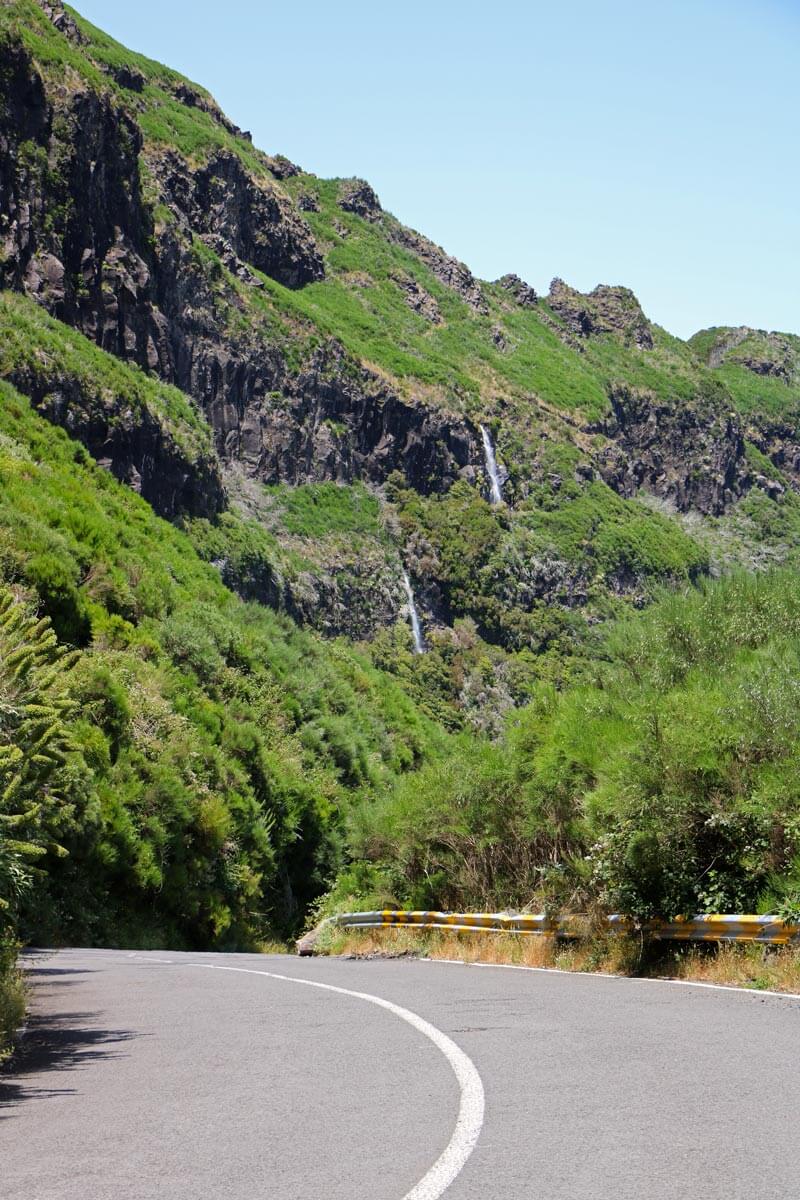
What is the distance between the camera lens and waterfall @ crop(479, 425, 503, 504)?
164250mm

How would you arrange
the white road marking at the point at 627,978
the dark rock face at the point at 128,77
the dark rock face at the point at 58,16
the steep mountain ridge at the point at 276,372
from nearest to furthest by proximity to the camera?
1. the white road marking at the point at 627,978
2. the steep mountain ridge at the point at 276,372
3. the dark rock face at the point at 58,16
4. the dark rock face at the point at 128,77

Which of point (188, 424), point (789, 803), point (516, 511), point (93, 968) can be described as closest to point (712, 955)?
point (789, 803)

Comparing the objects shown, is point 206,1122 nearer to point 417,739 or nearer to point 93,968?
point 93,968

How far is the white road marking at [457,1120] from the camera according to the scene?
4820 mm

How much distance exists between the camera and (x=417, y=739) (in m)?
80.9

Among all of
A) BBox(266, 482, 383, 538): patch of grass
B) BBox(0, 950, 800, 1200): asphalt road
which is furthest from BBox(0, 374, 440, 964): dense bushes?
BBox(266, 482, 383, 538): patch of grass

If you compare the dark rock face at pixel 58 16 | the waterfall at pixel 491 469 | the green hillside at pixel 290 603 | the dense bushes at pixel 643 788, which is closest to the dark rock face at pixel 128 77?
the green hillside at pixel 290 603

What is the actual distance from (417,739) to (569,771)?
61248 millimetres

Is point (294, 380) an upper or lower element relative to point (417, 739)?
upper

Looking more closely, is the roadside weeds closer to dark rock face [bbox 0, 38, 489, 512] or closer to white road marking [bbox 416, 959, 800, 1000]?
white road marking [bbox 416, 959, 800, 1000]

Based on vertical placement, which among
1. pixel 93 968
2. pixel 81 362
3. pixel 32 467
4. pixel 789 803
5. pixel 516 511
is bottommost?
pixel 93 968

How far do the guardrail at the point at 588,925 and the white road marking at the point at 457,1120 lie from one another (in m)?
3.95

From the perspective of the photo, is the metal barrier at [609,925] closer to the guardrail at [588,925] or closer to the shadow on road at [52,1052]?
the guardrail at [588,925]

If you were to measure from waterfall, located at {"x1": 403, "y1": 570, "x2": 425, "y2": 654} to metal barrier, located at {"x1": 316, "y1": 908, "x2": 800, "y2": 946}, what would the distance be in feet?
344
